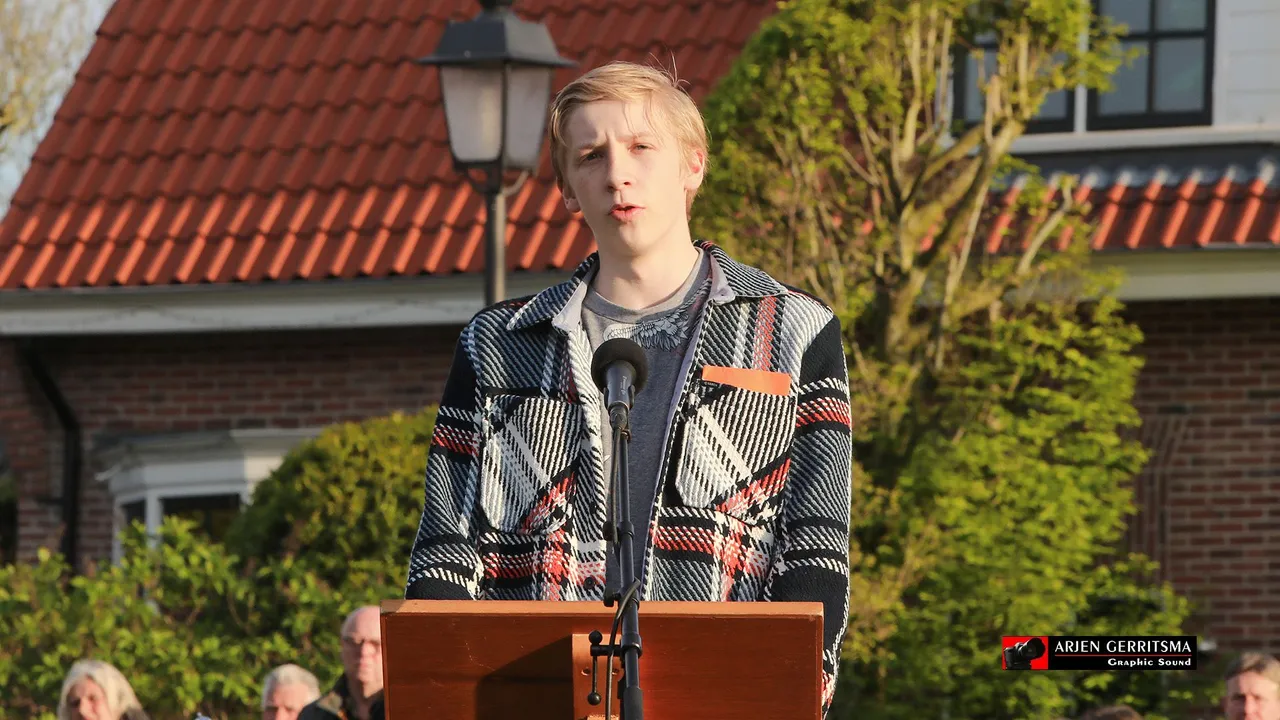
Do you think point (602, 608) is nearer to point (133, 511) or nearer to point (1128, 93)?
point (1128, 93)

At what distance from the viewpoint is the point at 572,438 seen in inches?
148

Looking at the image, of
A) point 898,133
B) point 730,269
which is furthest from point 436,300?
point 730,269

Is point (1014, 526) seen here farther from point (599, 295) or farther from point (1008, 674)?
point (599, 295)

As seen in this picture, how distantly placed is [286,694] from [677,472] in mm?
6120

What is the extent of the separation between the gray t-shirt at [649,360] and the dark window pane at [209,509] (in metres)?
11.5

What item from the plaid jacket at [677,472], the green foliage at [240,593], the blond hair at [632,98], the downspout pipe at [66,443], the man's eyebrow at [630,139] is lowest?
the plaid jacket at [677,472]

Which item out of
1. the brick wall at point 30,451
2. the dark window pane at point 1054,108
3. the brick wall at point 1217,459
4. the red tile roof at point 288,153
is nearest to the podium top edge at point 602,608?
the brick wall at point 1217,459

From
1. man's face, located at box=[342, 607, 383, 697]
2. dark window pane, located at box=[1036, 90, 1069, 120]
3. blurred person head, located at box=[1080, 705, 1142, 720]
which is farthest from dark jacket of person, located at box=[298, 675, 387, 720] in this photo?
dark window pane, located at box=[1036, 90, 1069, 120]

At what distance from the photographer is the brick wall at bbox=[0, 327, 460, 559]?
14508 millimetres

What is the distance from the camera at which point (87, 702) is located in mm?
9578

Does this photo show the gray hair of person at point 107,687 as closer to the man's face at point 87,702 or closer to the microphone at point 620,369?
the man's face at point 87,702

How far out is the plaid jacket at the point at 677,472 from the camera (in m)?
3.66

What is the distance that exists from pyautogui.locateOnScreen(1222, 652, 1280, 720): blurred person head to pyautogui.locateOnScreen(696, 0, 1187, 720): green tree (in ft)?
8.25

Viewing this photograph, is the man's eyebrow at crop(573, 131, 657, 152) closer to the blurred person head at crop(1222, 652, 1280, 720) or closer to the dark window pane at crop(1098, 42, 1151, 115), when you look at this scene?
the blurred person head at crop(1222, 652, 1280, 720)
